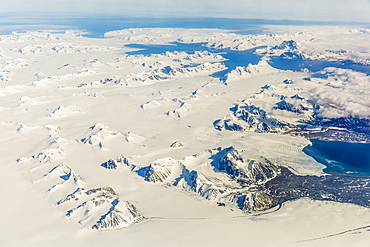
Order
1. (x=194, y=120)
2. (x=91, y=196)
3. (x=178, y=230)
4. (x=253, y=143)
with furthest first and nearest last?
(x=194, y=120), (x=253, y=143), (x=91, y=196), (x=178, y=230)

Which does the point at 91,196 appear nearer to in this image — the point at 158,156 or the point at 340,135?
the point at 158,156

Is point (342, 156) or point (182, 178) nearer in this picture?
point (182, 178)

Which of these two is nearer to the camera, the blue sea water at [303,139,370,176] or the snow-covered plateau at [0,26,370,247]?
the snow-covered plateau at [0,26,370,247]

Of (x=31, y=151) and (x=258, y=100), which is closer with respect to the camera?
(x=31, y=151)

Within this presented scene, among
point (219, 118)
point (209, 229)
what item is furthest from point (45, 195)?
point (219, 118)

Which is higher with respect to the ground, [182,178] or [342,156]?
[182,178]

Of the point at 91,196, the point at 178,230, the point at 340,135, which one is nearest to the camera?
the point at 178,230
